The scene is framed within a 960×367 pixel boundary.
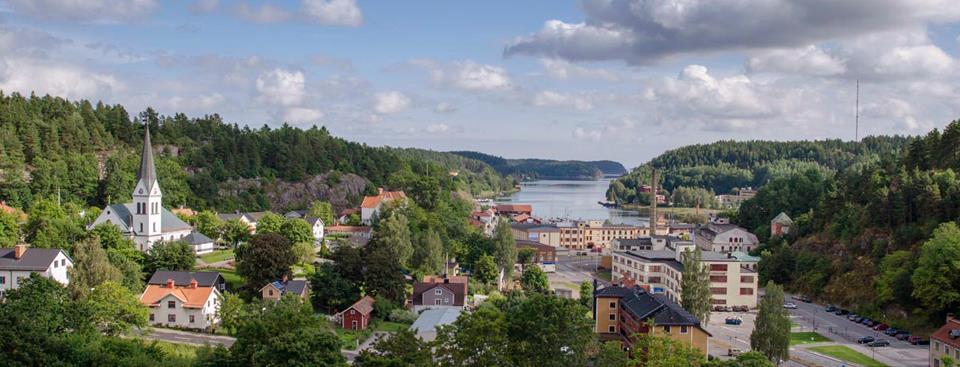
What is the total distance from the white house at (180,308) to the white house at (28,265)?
14.4ft

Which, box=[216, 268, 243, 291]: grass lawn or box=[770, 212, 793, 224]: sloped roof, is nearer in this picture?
box=[216, 268, 243, 291]: grass lawn

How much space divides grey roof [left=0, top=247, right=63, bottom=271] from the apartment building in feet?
95.5

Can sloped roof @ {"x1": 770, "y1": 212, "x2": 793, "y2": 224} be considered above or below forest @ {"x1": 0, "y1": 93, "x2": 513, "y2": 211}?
→ below

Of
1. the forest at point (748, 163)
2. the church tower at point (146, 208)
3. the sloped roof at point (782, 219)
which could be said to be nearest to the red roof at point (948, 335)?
the sloped roof at point (782, 219)

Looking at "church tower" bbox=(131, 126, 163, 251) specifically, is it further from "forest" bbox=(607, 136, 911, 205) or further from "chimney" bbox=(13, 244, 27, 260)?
"forest" bbox=(607, 136, 911, 205)

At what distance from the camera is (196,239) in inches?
1857

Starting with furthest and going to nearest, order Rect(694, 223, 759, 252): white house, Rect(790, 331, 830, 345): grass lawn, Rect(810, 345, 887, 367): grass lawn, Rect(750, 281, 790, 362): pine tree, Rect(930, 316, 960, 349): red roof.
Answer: Rect(694, 223, 759, 252): white house, Rect(790, 331, 830, 345): grass lawn, Rect(810, 345, 887, 367): grass lawn, Rect(750, 281, 790, 362): pine tree, Rect(930, 316, 960, 349): red roof

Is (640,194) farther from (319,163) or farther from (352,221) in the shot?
(352,221)

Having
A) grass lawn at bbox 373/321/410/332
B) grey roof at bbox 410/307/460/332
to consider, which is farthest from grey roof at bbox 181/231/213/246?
grey roof at bbox 410/307/460/332

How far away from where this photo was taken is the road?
32947 millimetres

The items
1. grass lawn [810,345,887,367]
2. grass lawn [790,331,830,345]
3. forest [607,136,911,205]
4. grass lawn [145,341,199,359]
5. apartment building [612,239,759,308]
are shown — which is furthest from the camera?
forest [607,136,911,205]

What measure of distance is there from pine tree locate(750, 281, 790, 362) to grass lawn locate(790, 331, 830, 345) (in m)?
6.15

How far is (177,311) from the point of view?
1303 inches

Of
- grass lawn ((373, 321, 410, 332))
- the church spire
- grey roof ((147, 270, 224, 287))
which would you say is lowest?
grass lawn ((373, 321, 410, 332))
